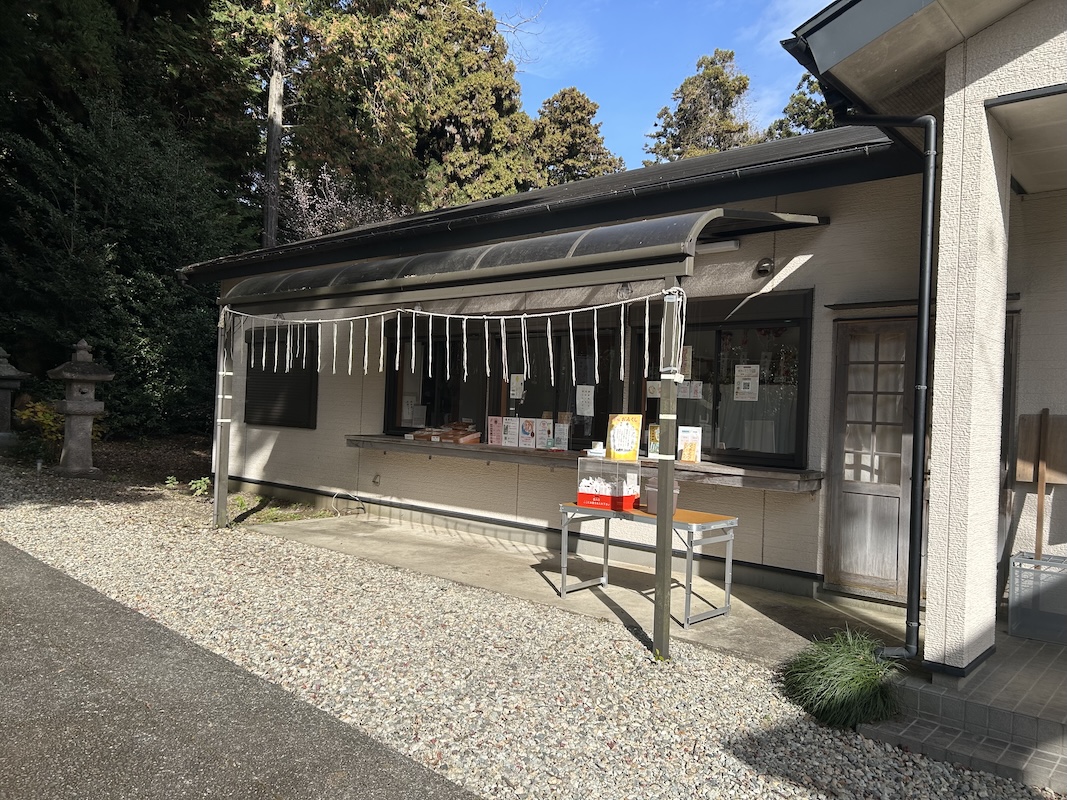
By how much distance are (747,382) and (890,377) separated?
110 cm

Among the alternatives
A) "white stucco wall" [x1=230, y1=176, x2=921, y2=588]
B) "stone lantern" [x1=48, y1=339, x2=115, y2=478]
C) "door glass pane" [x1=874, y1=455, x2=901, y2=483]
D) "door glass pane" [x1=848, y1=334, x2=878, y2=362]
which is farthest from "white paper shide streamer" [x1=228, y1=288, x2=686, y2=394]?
"stone lantern" [x1=48, y1=339, x2=115, y2=478]

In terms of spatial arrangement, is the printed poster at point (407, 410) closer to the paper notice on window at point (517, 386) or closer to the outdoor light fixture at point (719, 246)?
the paper notice on window at point (517, 386)

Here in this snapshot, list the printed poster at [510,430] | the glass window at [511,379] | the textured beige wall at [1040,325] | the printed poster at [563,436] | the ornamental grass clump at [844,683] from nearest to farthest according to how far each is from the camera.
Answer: the ornamental grass clump at [844,683]
the textured beige wall at [1040,325]
the glass window at [511,379]
the printed poster at [563,436]
the printed poster at [510,430]

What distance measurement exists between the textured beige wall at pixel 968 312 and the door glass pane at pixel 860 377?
5.81 ft

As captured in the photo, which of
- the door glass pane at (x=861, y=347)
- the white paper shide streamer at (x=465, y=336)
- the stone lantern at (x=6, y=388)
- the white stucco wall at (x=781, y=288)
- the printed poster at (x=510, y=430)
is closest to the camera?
the white stucco wall at (x=781, y=288)

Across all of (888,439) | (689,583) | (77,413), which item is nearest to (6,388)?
(77,413)

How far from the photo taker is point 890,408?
18.2ft

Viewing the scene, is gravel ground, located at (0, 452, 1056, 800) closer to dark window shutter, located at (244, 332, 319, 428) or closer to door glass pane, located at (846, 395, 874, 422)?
door glass pane, located at (846, 395, 874, 422)

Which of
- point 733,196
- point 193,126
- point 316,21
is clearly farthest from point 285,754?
point 193,126

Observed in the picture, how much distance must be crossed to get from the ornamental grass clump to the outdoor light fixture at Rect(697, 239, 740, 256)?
A: 10.5 feet

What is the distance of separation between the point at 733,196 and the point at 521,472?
3.52 m

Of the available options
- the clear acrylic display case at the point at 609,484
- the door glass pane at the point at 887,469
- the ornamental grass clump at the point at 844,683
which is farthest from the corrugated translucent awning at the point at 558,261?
the ornamental grass clump at the point at 844,683

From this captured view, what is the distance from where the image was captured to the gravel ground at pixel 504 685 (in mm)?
3088

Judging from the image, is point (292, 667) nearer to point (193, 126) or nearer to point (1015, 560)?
point (1015, 560)
